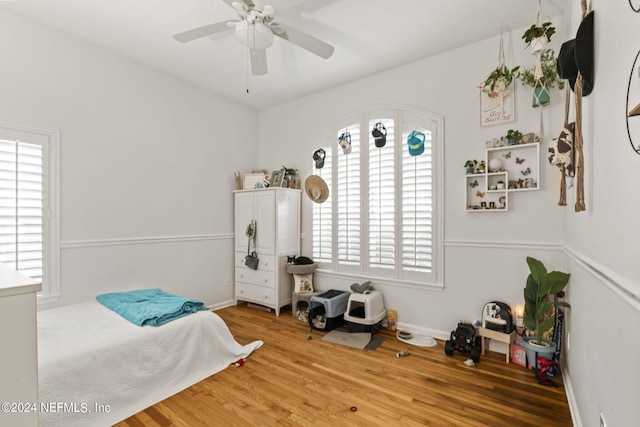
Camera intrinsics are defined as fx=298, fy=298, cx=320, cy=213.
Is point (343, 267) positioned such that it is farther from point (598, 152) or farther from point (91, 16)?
point (91, 16)

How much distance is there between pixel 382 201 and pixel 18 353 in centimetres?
304

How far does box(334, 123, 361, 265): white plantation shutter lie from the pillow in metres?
0.47

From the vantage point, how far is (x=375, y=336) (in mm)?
3145

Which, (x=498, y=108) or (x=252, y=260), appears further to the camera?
(x=252, y=260)

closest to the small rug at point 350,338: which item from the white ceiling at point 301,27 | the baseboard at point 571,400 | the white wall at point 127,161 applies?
the baseboard at point 571,400

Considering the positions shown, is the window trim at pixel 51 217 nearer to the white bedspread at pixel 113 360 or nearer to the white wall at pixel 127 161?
the white wall at pixel 127 161

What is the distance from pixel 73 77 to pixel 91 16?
2.06ft

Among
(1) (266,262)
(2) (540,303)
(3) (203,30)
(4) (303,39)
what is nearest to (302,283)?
(1) (266,262)

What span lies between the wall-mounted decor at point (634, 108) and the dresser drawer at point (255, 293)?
11.5 feet

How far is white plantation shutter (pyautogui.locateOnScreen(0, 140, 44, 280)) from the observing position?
7.92 ft

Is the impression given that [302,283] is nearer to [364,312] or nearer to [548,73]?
[364,312]

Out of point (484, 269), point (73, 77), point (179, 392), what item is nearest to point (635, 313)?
point (484, 269)

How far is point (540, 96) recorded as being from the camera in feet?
8.14

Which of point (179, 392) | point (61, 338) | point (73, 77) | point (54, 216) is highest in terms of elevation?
point (73, 77)
